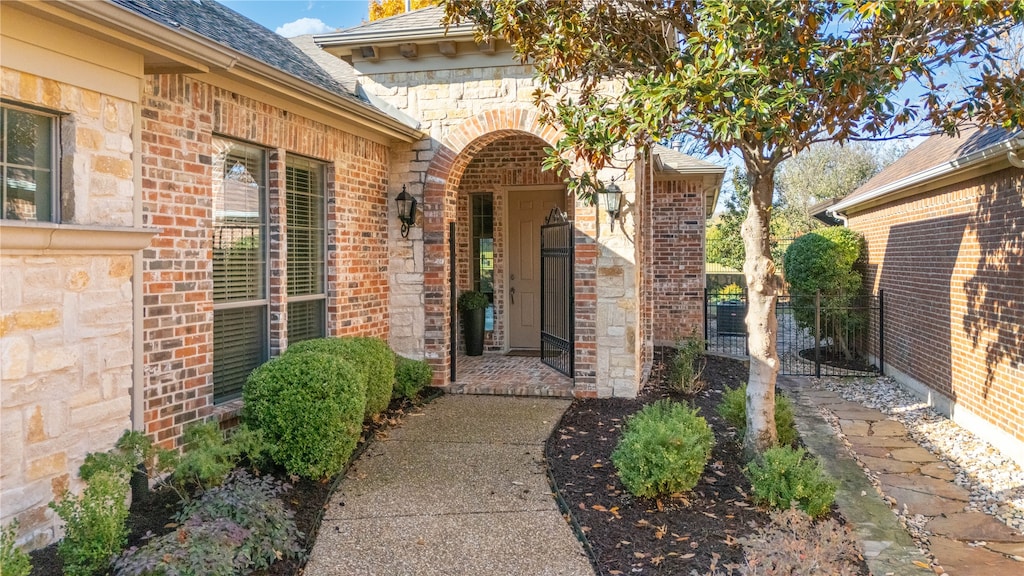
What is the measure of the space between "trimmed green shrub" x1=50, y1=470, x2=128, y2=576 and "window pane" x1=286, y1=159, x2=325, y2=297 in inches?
118

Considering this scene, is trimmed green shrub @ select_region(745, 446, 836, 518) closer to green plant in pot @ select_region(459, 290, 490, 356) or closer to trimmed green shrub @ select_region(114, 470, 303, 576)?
trimmed green shrub @ select_region(114, 470, 303, 576)

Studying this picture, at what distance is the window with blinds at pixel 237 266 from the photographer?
16.8 ft

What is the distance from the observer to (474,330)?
9.83 m

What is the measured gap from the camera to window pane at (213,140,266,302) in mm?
5129

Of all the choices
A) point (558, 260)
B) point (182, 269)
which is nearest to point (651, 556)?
point (182, 269)

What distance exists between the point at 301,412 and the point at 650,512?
2.39 metres

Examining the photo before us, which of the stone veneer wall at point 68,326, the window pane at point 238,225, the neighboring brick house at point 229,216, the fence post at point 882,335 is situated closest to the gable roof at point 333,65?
the neighboring brick house at point 229,216

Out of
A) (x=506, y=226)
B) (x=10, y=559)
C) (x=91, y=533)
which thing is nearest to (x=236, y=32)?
(x=91, y=533)

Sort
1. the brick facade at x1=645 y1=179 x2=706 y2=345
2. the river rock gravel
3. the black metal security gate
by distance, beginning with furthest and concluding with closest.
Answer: the brick facade at x1=645 y1=179 x2=706 y2=345 < the black metal security gate < the river rock gravel

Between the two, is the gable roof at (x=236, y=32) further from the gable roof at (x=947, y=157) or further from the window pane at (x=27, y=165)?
the gable roof at (x=947, y=157)

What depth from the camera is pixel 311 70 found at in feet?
23.0

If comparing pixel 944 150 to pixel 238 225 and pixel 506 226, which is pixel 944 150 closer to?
pixel 506 226

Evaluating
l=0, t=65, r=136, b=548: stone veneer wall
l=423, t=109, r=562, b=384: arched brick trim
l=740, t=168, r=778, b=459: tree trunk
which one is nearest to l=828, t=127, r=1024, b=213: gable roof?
l=740, t=168, r=778, b=459: tree trunk

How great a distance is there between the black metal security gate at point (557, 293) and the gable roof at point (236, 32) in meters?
2.85
